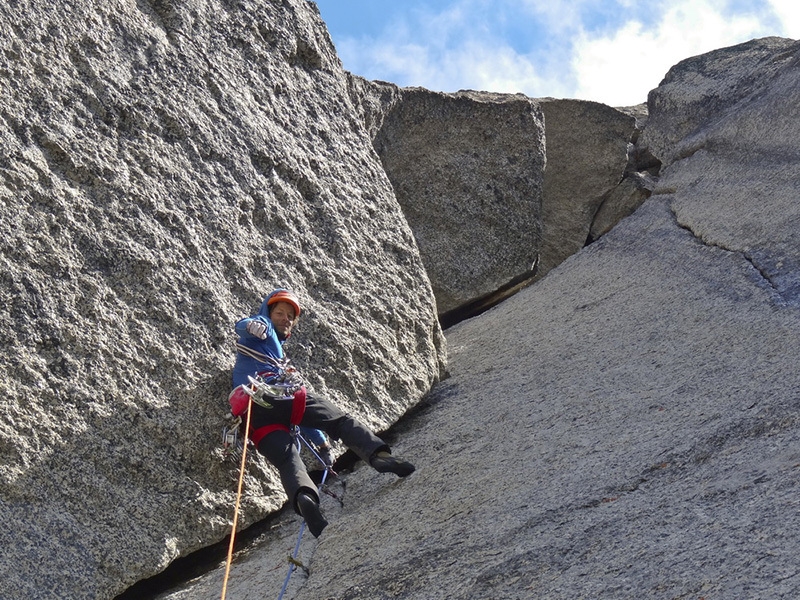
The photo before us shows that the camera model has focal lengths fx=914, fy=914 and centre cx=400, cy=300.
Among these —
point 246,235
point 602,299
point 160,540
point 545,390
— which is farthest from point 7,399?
point 602,299

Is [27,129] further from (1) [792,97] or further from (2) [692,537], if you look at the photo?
(1) [792,97]

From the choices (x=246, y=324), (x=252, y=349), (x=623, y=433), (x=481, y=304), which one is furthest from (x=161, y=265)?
(x=481, y=304)

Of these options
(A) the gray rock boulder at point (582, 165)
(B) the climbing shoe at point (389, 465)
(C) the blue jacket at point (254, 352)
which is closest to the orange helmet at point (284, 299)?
(C) the blue jacket at point (254, 352)

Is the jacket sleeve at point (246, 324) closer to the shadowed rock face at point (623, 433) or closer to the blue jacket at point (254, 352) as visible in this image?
the blue jacket at point (254, 352)

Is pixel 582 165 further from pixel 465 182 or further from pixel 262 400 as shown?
pixel 262 400

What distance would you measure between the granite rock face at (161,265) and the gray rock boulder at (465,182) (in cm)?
163

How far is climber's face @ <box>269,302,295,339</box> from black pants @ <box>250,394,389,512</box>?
16.1 inches

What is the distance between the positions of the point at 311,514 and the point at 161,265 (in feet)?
5.38

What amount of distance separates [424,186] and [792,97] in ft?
10.4

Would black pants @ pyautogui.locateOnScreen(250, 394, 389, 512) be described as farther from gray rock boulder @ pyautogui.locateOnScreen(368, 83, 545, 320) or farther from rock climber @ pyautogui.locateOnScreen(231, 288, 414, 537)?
gray rock boulder @ pyautogui.locateOnScreen(368, 83, 545, 320)

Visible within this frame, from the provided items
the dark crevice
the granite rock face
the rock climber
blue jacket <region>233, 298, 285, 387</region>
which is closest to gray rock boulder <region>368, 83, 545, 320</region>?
the dark crevice

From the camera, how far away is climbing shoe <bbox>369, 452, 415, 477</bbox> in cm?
465

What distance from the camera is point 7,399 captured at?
13.8 ft

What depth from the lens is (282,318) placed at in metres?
5.13
